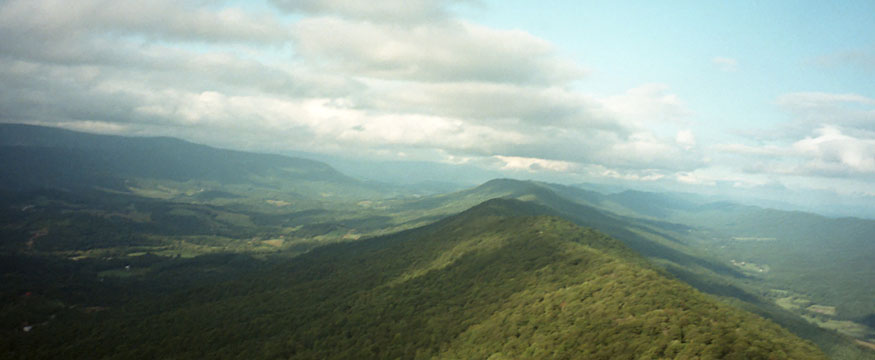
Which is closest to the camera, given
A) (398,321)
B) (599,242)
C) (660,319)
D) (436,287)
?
(660,319)

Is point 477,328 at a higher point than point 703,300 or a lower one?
lower

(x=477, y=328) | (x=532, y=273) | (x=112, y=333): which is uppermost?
(x=532, y=273)

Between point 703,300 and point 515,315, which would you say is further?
point 515,315

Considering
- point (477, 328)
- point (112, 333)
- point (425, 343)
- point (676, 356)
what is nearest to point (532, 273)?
point (477, 328)

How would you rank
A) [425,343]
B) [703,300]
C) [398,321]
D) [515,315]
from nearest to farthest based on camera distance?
1. [703,300]
2. [515,315]
3. [425,343]
4. [398,321]

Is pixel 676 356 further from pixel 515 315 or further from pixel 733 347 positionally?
pixel 515 315

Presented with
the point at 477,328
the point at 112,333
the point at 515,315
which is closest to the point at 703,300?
the point at 515,315

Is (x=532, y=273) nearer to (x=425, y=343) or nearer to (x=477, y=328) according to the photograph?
(x=477, y=328)
